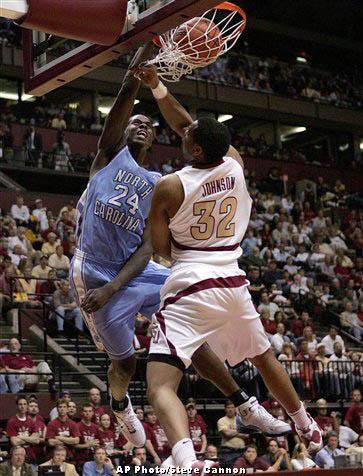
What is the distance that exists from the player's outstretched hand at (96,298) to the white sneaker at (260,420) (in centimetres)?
121

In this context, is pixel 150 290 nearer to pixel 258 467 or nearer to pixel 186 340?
pixel 186 340

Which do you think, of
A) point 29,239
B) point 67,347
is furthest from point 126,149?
point 29,239

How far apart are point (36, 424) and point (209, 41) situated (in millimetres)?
6869

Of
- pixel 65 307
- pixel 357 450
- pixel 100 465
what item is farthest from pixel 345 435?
pixel 100 465

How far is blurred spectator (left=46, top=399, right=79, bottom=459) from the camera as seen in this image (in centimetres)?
1195

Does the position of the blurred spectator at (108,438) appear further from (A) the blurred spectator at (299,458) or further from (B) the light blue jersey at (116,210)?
(B) the light blue jersey at (116,210)

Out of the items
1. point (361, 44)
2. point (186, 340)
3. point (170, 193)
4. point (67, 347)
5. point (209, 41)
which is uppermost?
point (361, 44)

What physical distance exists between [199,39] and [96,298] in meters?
2.03

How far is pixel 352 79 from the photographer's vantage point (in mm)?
33688

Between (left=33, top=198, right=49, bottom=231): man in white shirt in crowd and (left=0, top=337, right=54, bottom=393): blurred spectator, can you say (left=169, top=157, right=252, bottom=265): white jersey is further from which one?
(left=33, top=198, right=49, bottom=231): man in white shirt in crowd

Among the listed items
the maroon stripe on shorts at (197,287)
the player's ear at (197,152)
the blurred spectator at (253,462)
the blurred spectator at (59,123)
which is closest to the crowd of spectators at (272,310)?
the blurred spectator at (253,462)

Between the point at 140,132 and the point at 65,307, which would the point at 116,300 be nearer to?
the point at 140,132

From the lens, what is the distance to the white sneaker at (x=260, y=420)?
6.25m

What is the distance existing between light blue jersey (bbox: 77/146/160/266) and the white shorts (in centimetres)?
127
